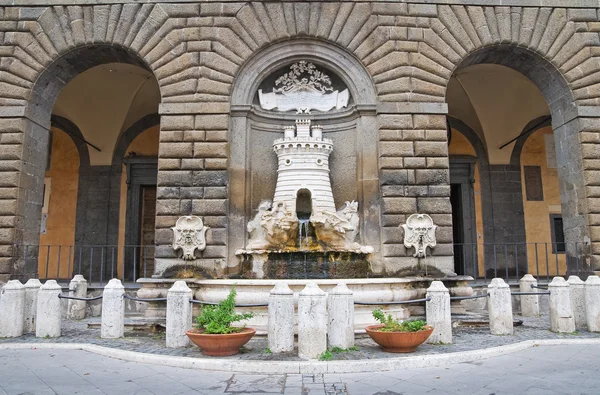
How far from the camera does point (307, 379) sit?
5105 mm

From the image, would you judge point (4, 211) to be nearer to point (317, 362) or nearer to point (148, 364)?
point (148, 364)

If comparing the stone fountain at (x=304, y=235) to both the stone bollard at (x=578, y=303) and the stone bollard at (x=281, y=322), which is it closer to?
the stone bollard at (x=281, y=322)

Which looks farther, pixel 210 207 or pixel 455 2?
pixel 455 2

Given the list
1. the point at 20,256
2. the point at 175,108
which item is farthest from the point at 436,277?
the point at 20,256

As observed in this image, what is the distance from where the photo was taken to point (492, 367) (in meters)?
5.54

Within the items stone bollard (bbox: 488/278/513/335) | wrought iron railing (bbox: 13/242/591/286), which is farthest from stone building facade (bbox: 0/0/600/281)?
wrought iron railing (bbox: 13/242/591/286)

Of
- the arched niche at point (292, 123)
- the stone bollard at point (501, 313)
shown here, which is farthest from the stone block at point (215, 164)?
the stone bollard at point (501, 313)

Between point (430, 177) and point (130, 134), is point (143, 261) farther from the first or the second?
point (430, 177)

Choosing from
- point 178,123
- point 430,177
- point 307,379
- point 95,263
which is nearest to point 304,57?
point 178,123

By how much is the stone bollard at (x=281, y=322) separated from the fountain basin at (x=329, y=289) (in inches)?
30.1

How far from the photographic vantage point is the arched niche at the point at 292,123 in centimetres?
998

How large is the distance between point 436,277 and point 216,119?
18.2 feet

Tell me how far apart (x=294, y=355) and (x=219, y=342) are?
0.95 m

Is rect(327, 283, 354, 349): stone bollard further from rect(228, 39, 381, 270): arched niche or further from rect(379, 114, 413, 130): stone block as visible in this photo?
rect(379, 114, 413, 130): stone block
